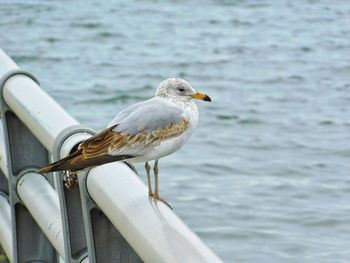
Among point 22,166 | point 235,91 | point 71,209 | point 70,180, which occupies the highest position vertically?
point 70,180

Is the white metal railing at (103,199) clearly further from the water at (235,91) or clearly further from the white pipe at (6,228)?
the water at (235,91)

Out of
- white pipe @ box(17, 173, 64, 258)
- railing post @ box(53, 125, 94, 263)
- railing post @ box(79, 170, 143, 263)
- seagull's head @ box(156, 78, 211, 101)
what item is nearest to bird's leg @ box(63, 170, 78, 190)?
railing post @ box(53, 125, 94, 263)

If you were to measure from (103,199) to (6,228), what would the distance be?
5.34ft

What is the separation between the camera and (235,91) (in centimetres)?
1037

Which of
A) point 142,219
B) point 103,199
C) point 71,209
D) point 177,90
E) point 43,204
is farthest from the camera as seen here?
point 43,204

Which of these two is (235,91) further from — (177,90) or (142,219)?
(142,219)

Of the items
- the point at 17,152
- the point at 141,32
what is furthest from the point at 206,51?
the point at 17,152

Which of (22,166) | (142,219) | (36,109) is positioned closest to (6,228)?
(22,166)

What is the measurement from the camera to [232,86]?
10578 millimetres

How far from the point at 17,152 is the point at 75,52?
29.1 feet

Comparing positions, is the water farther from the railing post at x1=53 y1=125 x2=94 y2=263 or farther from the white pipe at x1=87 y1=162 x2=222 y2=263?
the white pipe at x1=87 y1=162 x2=222 y2=263

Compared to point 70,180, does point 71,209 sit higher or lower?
lower

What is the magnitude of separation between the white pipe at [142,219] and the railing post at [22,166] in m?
1.07

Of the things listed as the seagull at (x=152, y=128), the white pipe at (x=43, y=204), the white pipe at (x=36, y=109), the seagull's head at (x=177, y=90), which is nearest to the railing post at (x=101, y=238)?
the seagull at (x=152, y=128)
